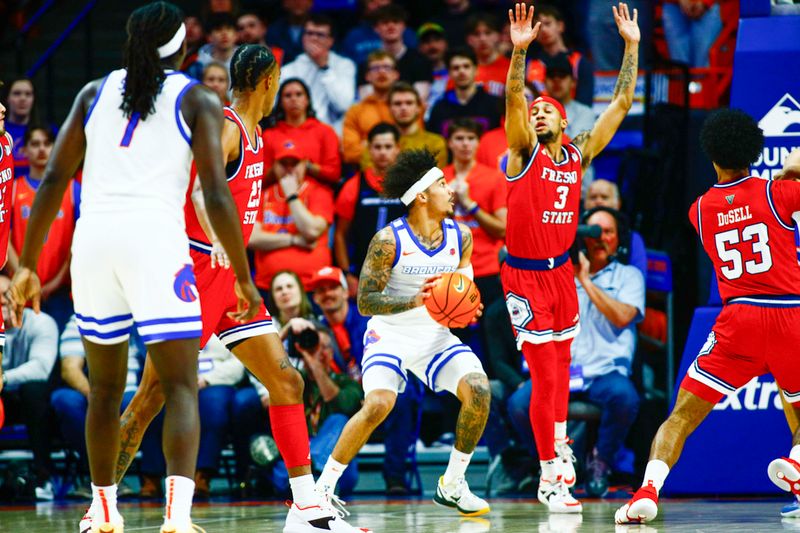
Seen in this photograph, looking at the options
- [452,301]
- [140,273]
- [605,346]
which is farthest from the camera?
[605,346]

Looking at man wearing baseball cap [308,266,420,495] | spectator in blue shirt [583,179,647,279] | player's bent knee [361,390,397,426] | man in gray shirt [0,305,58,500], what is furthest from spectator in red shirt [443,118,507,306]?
man in gray shirt [0,305,58,500]

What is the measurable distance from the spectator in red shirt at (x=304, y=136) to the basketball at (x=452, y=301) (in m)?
3.84

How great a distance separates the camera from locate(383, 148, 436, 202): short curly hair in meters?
7.44

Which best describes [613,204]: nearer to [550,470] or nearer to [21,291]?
[550,470]

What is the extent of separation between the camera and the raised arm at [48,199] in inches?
198

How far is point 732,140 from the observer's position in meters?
6.66


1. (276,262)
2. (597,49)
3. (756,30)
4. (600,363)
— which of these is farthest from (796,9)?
(276,262)

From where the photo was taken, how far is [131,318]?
5.06 meters

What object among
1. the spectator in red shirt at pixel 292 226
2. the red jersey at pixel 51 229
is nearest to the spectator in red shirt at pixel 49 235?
the red jersey at pixel 51 229

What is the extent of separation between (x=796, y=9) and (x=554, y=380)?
3.23m

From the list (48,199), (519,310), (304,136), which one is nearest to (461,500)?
(519,310)

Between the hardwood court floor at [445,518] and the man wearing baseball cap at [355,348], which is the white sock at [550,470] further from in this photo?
the man wearing baseball cap at [355,348]

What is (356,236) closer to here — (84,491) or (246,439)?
(246,439)

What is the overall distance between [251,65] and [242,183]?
611mm
